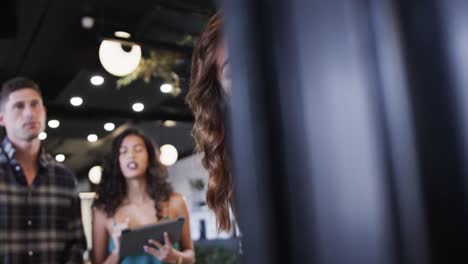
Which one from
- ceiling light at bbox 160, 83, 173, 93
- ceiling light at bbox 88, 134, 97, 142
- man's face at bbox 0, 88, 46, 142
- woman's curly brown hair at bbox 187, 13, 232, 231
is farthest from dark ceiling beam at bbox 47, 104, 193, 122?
woman's curly brown hair at bbox 187, 13, 232, 231

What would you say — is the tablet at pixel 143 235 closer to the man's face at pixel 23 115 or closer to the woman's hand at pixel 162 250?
the woman's hand at pixel 162 250

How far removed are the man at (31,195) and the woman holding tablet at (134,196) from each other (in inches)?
10.7

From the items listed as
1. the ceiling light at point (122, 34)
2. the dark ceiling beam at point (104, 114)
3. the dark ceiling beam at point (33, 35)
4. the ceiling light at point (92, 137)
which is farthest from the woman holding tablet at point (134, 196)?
the ceiling light at point (92, 137)

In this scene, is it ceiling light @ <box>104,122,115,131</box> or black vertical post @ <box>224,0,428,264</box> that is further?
ceiling light @ <box>104,122,115,131</box>

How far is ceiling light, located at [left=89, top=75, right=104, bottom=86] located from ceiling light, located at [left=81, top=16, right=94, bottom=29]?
1.33 meters

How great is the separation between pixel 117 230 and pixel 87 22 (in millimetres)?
1884

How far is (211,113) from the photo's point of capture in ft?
3.17

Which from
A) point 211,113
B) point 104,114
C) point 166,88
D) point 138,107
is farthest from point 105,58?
point 138,107

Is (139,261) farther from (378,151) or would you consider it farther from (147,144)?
(378,151)

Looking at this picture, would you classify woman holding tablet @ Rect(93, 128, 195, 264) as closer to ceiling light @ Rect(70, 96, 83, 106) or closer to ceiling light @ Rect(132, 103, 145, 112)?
ceiling light @ Rect(70, 96, 83, 106)

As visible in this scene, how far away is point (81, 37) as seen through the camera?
12.9 feet

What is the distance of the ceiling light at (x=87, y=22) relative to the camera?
3.61m

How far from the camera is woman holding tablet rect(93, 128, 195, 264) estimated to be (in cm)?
234

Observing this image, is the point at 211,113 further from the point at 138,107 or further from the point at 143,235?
the point at 138,107
